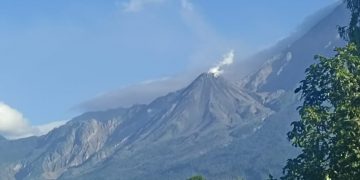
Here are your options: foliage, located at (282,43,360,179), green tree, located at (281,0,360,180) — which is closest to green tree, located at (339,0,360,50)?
green tree, located at (281,0,360,180)

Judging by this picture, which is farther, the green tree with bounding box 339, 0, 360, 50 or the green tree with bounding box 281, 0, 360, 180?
the green tree with bounding box 339, 0, 360, 50

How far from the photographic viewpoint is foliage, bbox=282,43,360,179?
102 ft

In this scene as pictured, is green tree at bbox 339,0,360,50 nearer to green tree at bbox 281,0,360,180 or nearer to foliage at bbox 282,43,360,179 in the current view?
green tree at bbox 281,0,360,180

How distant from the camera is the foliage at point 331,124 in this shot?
3109cm

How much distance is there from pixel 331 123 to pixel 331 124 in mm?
47

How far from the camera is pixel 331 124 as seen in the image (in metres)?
33.8

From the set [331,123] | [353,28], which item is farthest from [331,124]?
[353,28]

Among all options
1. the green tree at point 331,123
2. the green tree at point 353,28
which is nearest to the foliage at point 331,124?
the green tree at point 331,123

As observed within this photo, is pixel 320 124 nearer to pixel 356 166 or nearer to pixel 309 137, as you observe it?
pixel 309 137

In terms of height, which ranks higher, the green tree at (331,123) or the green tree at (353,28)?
the green tree at (353,28)

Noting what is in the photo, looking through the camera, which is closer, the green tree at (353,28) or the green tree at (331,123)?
the green tree at (331,123)

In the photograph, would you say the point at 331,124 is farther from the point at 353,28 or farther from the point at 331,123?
the point at 353,28

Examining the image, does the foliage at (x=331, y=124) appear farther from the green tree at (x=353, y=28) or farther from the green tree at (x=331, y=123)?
the green tree at (x=353, y=28)

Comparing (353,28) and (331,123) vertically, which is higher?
(353,28)
